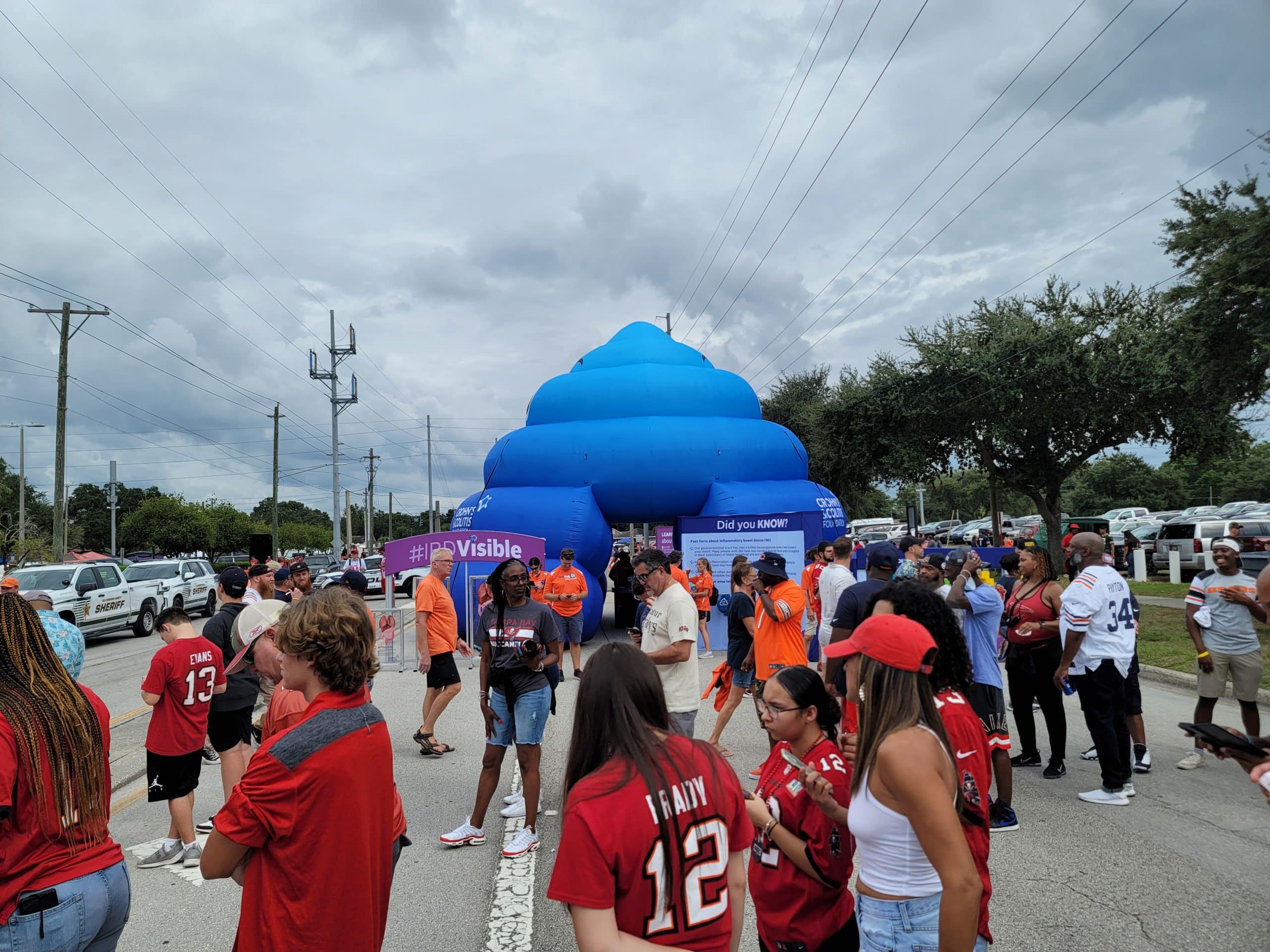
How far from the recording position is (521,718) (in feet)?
16.4

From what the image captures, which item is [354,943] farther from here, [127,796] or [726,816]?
[127,796]

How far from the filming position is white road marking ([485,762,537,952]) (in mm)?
3715

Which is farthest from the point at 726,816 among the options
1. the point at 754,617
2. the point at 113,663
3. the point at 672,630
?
the point at 113,663

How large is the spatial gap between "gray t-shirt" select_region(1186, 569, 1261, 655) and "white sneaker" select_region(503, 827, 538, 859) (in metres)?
5.39

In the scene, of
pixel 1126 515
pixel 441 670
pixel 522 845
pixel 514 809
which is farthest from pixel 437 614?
pixel 1126 515

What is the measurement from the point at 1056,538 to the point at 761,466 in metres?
15.1

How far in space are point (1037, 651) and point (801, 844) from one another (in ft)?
14.7

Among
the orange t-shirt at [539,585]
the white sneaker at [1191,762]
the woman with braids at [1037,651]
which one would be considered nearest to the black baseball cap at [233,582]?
the woman with braids at [1037,651]

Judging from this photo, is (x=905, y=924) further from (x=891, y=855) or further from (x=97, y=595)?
(x=97, y=595)

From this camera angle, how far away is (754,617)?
6488 mm

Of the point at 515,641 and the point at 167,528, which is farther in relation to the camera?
the point at 167,528

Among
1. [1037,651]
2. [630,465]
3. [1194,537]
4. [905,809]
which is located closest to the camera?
[905,809]

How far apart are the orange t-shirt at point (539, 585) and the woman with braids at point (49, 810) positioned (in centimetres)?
912

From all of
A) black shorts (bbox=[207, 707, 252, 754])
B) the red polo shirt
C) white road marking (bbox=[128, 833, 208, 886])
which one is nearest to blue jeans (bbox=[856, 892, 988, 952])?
the red polo shirt
